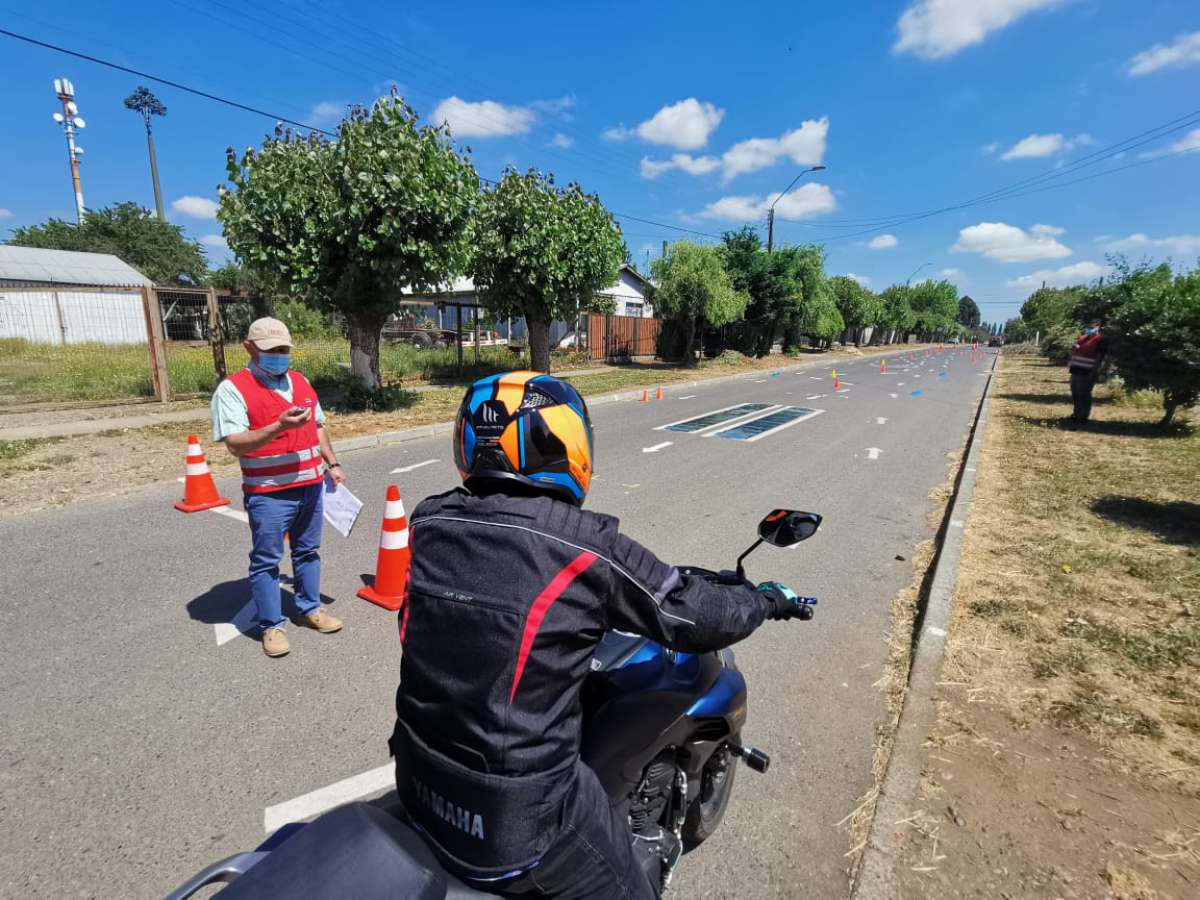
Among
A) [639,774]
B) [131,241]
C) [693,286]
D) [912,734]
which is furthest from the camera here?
[131,241]

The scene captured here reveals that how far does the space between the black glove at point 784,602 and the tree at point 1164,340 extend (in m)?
A: 12.3

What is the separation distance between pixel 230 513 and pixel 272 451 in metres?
3.25

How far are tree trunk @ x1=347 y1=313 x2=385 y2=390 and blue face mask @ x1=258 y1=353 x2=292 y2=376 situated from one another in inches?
347

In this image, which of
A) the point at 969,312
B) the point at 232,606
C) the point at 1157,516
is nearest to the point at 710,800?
the point at 232,606

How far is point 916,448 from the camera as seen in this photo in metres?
10.4

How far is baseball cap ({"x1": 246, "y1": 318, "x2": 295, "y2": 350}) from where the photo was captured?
134 inches

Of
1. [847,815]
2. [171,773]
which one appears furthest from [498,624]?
[171,773]

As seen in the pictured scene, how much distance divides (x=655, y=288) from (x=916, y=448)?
1836 centimetres

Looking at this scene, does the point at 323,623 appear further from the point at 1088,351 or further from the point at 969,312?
the point at 969,312

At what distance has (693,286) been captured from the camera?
84.1ft

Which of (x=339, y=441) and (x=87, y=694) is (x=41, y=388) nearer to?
(x=339, y=441)

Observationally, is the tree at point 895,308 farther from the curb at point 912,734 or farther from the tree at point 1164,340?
the curb at point 912,734

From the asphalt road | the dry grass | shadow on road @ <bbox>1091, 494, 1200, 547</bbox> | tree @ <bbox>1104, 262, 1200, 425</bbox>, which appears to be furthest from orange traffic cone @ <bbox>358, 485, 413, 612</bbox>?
tree @ <bbox>1104, 262, 1200, 425</bbox>

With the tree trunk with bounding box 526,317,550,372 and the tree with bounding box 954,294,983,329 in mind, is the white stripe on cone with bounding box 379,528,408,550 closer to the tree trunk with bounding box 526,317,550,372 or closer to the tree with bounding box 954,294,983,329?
the tree trunk with bounding box 526,317,550,372
